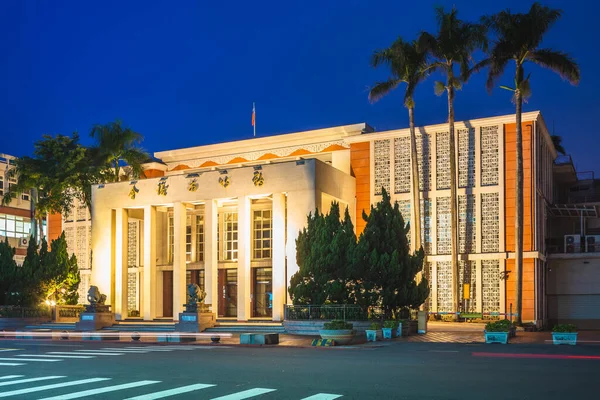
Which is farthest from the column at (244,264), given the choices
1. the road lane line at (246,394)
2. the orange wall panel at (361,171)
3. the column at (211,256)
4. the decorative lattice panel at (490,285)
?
the road lane line at (246,394)

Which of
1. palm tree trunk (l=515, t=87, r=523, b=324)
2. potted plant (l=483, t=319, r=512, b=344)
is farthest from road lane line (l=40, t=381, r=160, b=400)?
palm tree trunk (l=515, t=87, r=523, b=324)

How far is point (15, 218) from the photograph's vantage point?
220 feet

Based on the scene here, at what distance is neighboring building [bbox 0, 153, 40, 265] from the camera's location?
65312 millimetres

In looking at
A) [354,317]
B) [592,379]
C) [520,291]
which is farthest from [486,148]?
[592,379]

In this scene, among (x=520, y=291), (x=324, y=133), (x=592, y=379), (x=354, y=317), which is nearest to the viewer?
(x=592, y=379)

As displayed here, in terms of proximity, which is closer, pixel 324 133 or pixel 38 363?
pixel 38 363

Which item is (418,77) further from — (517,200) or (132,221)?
(132,221)

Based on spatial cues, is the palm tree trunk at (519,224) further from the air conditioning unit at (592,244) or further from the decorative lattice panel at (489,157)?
the air conditioning unit at (592,244)

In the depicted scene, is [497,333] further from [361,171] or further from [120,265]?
[120,265]

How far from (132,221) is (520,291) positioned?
26.9 meters

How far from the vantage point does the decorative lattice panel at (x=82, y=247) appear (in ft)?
170

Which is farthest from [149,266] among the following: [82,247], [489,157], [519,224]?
[519,224]

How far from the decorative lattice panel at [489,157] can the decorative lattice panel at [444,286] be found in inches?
207

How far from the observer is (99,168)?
151 feet
